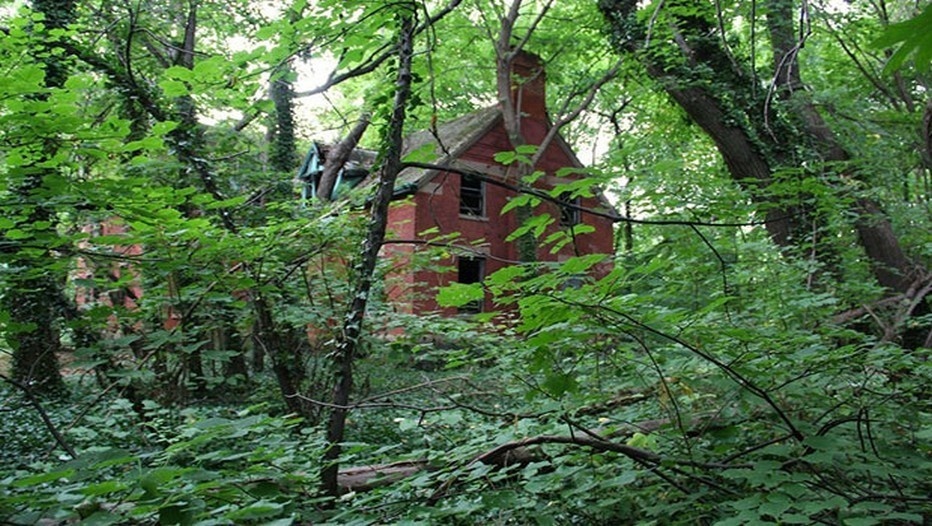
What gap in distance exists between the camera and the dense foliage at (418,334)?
8.45 feet

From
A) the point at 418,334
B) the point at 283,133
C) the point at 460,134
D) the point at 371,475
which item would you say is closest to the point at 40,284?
the point at 418,334

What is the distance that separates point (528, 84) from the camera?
68.2ft

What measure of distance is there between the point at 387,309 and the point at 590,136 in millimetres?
23695

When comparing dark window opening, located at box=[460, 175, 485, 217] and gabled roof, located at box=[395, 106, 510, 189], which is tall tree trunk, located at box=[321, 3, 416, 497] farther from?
dark window opening, located at box=[460, 175, 485, 217]

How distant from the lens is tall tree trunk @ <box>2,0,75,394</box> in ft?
11.4

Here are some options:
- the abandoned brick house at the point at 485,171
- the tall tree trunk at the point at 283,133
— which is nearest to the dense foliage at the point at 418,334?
the tall tree trunk at the point at 283,133

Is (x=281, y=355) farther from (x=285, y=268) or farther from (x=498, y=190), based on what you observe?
(x=498, y=190)

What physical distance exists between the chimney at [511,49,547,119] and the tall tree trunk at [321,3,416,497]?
16.5 m

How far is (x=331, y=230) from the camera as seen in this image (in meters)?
5.71

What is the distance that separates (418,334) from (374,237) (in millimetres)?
3373

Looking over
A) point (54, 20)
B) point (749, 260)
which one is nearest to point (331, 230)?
point (749, 260)

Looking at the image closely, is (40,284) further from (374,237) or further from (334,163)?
(334,163)

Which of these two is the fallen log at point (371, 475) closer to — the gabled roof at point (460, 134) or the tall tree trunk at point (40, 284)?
the tall tree trunk at point (40, 284)

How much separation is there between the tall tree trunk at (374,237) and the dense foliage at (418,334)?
0.02 meters
